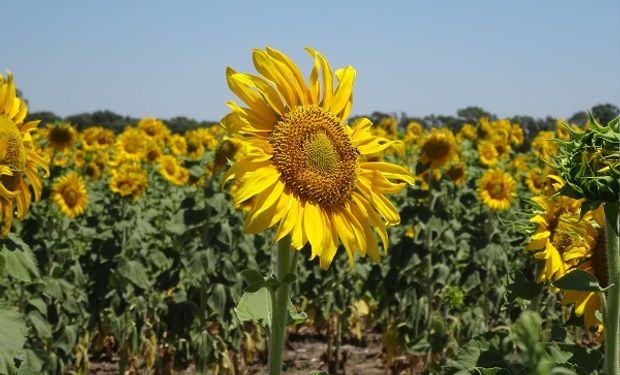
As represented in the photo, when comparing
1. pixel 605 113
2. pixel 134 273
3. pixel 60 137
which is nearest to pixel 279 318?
pixel 134 273

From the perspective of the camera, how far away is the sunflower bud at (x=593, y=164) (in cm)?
167

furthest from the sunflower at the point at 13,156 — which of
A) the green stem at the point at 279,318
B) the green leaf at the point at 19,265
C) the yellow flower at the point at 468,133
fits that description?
the yellow flower at the point at 468,133

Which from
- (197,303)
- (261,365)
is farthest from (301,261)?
(197,303)

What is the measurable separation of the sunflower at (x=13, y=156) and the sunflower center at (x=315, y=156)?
0.96 m

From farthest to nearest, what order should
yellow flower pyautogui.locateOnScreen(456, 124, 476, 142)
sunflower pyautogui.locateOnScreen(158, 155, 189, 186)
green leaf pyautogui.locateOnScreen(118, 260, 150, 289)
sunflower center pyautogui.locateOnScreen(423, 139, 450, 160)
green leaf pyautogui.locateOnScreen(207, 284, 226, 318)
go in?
yellow flower pyautogui.locateOnScreen(456, 124, 476, 142)
sunflower pyautogui.locateOnScreen(158, 155, 189, 186)
sunflower center pyautogui.locateOnScreen(423, 139, 450, 160)
green leaf pyautogui.locateOnScreen(118, 260, 150, 289)
green leaf pyautogui.locateOnScreen(207, 284, 226, 318)

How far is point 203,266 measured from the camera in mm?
4996

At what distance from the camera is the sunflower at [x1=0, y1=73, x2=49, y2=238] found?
2494 mm

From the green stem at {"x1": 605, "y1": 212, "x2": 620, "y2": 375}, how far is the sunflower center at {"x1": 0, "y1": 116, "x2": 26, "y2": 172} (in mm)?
1806

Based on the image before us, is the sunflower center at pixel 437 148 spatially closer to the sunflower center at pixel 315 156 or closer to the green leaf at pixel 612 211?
the sunflower center at pixel 315 156

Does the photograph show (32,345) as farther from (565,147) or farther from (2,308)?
(565,147)

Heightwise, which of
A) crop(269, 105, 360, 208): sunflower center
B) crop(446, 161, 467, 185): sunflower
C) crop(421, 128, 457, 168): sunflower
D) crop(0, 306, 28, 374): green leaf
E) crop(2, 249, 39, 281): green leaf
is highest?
crop(421, 128, 457, 168): sunflower

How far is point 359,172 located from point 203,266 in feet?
10.1

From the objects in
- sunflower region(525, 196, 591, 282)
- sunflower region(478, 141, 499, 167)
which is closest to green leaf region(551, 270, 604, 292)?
sunflower region(525, 196, 591, 282)

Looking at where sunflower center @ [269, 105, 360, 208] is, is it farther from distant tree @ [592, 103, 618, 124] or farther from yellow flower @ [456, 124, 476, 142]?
yellow flower @ [456, 124, 476, 142]
